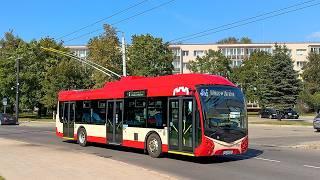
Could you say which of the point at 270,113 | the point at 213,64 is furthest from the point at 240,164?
the point at 213,64

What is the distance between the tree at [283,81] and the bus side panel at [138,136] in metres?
54.4

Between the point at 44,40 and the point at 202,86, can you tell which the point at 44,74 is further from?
the point at 202,86

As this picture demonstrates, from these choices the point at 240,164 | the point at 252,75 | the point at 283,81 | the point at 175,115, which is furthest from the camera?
the point at 252,75

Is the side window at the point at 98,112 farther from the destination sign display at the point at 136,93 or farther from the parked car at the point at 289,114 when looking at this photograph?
the parked car at the point at 289,114

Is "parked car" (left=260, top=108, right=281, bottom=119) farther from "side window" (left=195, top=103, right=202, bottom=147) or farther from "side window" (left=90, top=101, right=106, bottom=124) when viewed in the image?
"side window" (left=195, top=103, right=202, bottom=147)

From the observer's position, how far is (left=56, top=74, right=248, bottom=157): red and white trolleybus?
16.7 meters

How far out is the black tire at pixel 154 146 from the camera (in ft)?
61.0

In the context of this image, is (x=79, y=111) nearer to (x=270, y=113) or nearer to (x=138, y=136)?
(x=138, y=136)

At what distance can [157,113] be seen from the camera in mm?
18828

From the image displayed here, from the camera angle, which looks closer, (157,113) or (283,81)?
(157,113)

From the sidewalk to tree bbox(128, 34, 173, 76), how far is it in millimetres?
59624

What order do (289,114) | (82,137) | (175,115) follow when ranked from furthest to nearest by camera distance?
(289,114)
(82,137)
(175,115)

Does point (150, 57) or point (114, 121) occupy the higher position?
point (150, 57)

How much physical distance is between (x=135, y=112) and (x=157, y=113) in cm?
174
